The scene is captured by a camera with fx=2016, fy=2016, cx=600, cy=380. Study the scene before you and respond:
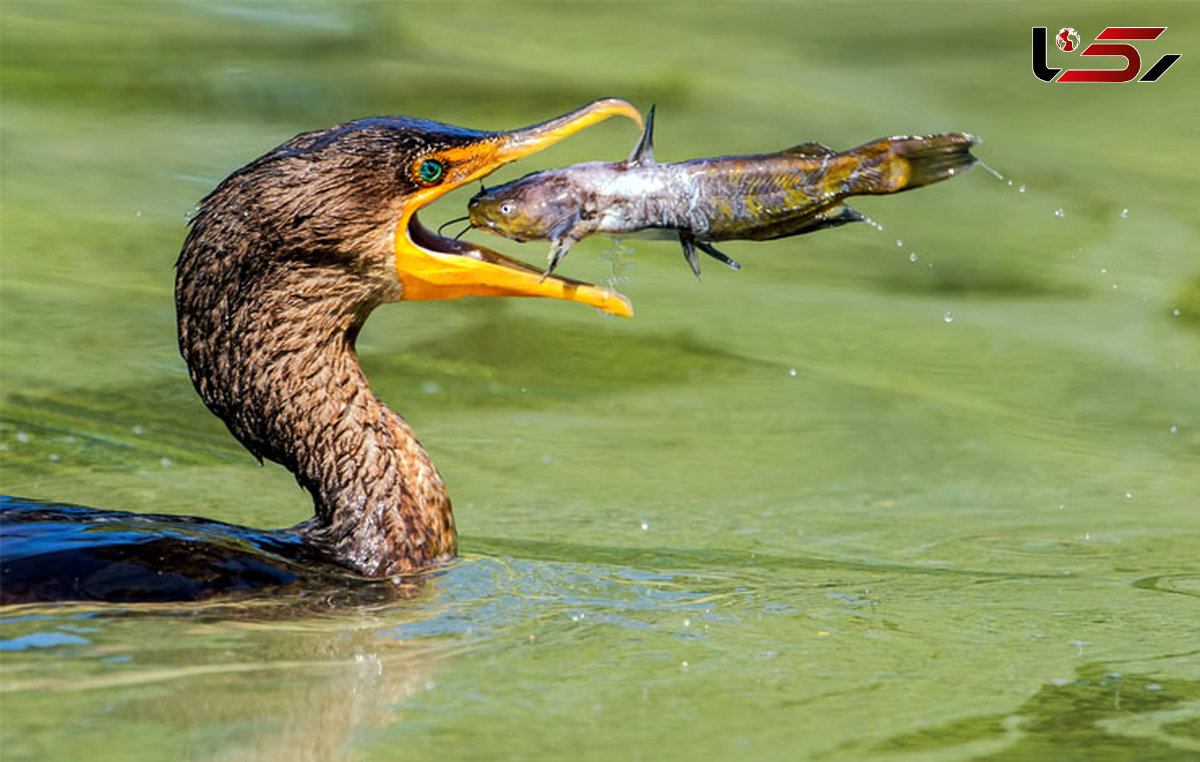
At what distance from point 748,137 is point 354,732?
5.58m

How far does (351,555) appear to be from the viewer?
5.22m

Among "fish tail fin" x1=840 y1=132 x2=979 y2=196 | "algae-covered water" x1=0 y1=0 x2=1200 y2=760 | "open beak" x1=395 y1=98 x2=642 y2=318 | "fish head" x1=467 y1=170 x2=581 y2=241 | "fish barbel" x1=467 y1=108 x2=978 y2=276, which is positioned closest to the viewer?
"algae-covered water" x1=0 y1=0 x2=1200 y2=760

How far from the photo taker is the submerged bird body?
518 cm

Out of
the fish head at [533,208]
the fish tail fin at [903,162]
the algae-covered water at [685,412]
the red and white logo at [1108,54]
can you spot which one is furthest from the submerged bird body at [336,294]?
the red and white logo at [1108,54]

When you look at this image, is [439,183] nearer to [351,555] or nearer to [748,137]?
[351,555]

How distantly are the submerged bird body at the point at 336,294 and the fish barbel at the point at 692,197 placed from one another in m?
0.15

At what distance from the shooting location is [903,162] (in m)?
4.83

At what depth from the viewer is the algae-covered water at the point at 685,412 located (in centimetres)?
417

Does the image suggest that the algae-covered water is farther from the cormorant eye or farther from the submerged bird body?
the cormorant eye

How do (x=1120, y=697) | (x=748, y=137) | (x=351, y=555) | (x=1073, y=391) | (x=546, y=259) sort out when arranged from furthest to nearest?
1. (x=748, y=137)
2. (x=546, y=259)
3. (x=1073, y=391)
4. (x=351, y=555)
5. (x=1120, y=697)

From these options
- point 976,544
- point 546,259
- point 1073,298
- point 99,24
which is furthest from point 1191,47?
point 99,24

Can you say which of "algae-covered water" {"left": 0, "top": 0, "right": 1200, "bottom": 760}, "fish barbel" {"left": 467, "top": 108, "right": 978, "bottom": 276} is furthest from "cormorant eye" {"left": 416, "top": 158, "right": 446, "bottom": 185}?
"algae-covered water" {"left": 0, "top": 0, "right": 1200, "bottom": 760}

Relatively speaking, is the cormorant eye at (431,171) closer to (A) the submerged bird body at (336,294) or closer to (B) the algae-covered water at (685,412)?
(A) the submerged bird body at (336,294)

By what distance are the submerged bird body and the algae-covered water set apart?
11.8 inches
